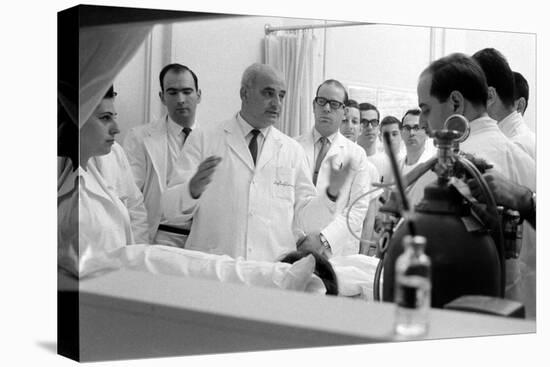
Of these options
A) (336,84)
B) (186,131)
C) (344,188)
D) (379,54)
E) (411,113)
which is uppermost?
(379,54)

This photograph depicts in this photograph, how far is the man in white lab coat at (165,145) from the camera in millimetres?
4039

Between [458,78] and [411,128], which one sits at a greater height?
[458,78]

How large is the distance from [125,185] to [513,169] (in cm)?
185

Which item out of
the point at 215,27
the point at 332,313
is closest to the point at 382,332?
the point at 332,313

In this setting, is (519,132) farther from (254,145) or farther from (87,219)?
(87,219)

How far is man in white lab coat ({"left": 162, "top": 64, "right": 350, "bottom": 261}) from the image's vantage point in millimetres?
4133

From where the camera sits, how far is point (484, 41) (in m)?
4.75

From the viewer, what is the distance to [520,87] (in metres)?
4.88

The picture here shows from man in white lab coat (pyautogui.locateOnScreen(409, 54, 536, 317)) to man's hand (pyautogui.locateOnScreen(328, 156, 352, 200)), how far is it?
469 mm

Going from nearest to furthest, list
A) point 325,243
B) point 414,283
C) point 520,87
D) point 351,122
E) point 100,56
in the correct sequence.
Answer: point 414,283, point 100,56, point 325,243, point 351,122, point 520,87

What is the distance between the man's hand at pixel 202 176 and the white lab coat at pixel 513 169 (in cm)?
116

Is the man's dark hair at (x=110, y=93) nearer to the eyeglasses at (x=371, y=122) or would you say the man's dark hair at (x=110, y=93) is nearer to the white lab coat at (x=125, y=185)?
the white lab coat at (x=125, y=185)

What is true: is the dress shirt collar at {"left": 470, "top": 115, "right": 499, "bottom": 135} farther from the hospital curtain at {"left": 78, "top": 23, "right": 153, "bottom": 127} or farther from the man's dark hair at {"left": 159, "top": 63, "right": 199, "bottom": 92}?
the hospital curtain at {"left": 78, "top": 23, "right": 153, "bottom": 127}

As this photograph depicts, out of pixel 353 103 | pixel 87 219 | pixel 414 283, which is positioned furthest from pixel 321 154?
pixel 414 283
